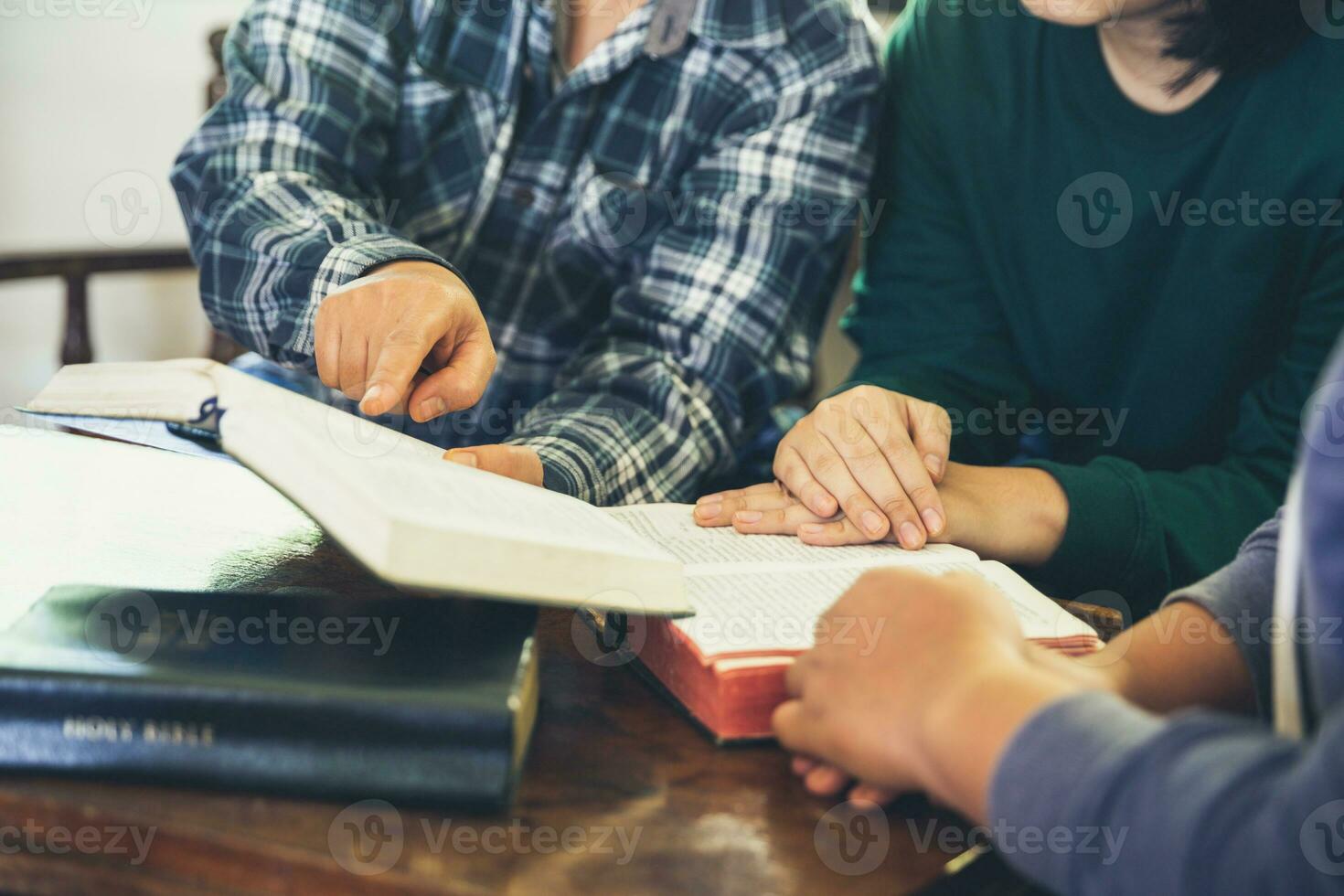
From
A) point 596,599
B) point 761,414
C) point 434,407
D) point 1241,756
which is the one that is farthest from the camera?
point 761,414

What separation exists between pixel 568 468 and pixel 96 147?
1848mm

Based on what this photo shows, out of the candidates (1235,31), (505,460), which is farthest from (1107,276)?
(505,460)

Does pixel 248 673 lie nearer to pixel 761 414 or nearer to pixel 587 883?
pixel 587 883

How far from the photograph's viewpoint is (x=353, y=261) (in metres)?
0.88

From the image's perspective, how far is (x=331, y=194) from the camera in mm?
1023

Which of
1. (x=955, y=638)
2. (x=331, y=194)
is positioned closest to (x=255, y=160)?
(x=331, y=194)

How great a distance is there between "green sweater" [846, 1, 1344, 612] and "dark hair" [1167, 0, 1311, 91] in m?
0.02

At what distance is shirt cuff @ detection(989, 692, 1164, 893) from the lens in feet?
1.20

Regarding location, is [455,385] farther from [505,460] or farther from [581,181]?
[581,181]

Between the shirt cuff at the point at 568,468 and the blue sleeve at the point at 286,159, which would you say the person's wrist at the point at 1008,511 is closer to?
the shirt cuff at the point at 568,468

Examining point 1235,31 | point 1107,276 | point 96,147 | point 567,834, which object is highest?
point 1235,31

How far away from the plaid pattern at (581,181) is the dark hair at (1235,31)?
0.94 ft

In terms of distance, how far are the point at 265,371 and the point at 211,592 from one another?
0.72m

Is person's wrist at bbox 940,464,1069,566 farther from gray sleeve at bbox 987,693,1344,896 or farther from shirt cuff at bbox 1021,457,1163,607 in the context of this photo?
gray sleeve at bbox 987,693,1344,896
